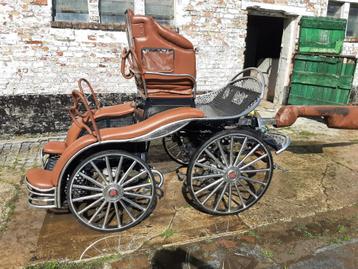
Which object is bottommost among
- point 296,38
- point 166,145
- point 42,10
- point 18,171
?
point 18,171

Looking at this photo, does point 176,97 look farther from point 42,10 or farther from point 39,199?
point 42,10

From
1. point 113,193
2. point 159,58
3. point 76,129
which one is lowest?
point 113,193

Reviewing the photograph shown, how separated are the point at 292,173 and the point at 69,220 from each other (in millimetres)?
3115

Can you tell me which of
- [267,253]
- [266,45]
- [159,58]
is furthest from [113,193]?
[266,45]

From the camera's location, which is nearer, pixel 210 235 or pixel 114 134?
pixel 114 134

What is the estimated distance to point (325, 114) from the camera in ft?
11.7

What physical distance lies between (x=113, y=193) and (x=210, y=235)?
1050mm

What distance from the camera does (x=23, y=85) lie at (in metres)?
5.86

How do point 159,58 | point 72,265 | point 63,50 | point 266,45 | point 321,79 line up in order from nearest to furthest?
1. point 72,265
2. point 159,58
3. point 63,50
4. point 321,79
5. point 266,45

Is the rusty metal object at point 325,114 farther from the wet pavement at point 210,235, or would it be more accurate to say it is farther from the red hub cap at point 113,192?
the red hub cap at point 113,192

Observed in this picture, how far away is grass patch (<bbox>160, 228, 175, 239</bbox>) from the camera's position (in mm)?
3084

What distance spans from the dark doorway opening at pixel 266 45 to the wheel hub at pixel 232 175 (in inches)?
260

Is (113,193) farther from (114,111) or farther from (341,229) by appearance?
(341,229)

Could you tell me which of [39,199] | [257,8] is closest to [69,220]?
[39,199]
